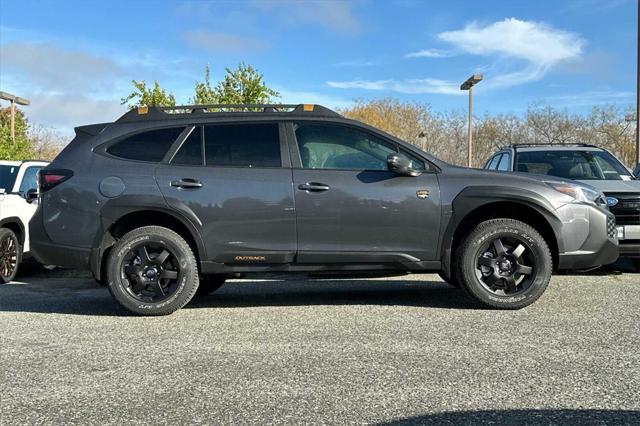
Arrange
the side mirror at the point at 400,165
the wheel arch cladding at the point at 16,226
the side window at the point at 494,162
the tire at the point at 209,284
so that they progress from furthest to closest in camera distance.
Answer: the side window at the point at 494,162 → the wheel arch cladding at the point at 16,226 → the tire at the point at 209,284 → the side mirror at the point at 400,165

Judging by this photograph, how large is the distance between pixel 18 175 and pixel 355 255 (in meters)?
5.92

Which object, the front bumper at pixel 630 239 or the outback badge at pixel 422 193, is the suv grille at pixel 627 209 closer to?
the front bumper at pixel 630 239

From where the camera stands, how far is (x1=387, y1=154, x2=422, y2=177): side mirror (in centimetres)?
536

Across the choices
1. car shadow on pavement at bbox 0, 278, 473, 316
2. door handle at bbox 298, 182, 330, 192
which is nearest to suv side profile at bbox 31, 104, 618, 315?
door handle at bbox 298, 182, 330, 192

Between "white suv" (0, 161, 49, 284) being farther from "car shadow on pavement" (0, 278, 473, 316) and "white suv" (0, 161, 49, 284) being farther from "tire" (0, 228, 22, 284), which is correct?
"car shadow on pavement" (0, 278, 473, 316)

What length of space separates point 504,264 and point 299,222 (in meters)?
1.94

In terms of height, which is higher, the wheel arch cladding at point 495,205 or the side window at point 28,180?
the side window at point 28,180

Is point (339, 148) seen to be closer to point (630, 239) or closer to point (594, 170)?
point (630, 239)

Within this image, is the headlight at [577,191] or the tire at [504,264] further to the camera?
the headlight at [577,191]

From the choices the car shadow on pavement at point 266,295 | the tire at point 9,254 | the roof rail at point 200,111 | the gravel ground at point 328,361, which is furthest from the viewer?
the tire at point 9,254

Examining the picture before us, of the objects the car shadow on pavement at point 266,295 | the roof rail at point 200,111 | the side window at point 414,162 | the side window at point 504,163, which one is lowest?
the car shadow on pavement at point 266,295

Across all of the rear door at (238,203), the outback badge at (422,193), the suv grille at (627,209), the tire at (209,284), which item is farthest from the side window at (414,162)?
the suv grille at (627,209)

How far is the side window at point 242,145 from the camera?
555 cm

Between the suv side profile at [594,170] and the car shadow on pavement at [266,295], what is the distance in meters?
2.31
